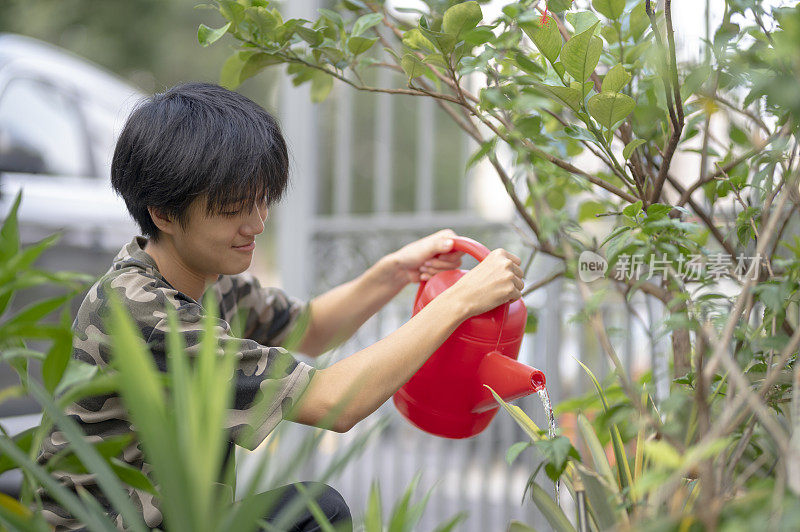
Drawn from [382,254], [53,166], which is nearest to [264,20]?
[382,254]

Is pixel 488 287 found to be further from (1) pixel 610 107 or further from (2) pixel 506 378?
(1) pixel 610 107

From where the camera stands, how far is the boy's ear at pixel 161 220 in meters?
1.15

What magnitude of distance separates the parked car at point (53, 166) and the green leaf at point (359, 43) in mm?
1289

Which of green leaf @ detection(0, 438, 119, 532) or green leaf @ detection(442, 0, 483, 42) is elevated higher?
green leaf @ detection(442, 0, 483, 42)

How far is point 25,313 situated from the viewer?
88cm

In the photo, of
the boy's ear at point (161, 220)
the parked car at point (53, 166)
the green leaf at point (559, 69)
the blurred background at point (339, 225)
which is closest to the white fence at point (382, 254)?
the blurred background at point (339, 225)

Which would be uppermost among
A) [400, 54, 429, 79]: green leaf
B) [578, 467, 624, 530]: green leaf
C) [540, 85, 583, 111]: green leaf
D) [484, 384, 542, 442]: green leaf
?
[400, 54, 429, 79]: green leaf

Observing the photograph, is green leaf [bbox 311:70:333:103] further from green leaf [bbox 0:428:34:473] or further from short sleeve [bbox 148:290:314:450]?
green leaf [bbox 0:428:34:473]

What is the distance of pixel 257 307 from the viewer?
57.1 inches

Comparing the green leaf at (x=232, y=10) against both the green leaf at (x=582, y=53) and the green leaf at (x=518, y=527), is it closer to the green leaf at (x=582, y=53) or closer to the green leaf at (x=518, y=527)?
the green leaf at (x=582, y=53)

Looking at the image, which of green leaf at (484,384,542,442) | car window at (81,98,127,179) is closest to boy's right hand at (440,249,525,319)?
green leaf at (484,384,542,442)

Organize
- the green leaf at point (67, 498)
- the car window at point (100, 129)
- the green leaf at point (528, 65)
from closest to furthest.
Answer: the green leaf at point (67, 498), the green leaf at point (528, 65), the car window at point (100, 129)

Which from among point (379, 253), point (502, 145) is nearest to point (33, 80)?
point (379, 253)

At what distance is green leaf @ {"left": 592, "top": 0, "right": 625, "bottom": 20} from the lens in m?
0.97
